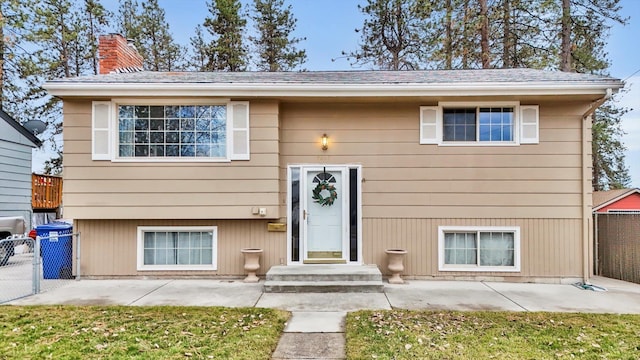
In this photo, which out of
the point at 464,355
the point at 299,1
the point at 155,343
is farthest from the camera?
the point at 299,1

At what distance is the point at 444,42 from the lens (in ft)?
42.3

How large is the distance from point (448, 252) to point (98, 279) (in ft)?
21.3

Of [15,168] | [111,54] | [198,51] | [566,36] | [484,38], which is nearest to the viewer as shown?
[111,54]

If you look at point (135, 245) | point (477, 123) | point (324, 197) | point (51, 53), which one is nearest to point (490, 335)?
point (324, 197)

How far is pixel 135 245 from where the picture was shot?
657 cm

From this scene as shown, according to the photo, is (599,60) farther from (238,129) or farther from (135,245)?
(135,245)

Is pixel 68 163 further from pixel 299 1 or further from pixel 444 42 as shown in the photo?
pixel 299 1

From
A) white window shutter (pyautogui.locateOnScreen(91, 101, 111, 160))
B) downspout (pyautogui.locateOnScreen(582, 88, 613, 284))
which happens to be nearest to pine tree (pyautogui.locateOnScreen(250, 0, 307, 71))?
white window shutter (pyautogui.locateOnScreen(91, 101, 111, 160))

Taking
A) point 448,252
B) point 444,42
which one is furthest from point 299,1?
point 448,252

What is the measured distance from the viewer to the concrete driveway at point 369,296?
4977mm

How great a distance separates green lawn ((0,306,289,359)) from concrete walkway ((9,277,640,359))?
0.39 meters

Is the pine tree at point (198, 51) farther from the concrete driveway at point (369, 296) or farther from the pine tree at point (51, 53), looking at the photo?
the concrete driveway at point (369, 296)

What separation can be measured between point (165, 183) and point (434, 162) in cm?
494

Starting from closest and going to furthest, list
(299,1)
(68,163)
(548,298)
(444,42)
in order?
(548,298) → (68,163) → (444,42) → (299,1)
